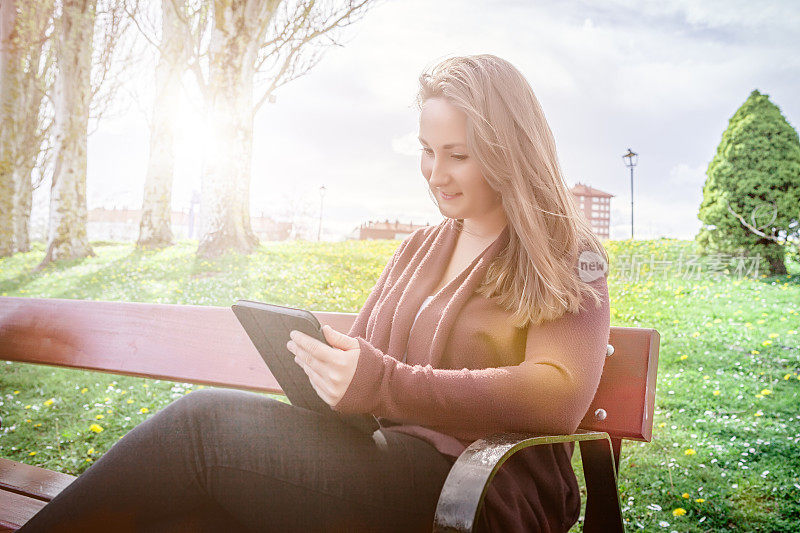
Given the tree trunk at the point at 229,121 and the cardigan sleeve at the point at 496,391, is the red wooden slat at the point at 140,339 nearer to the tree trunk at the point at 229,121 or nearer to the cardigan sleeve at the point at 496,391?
the cardigan sleeve at the point at 496,391

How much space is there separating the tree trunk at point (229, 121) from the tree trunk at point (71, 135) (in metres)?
2.11

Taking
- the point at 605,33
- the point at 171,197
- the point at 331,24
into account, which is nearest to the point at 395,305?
the point at 605,33

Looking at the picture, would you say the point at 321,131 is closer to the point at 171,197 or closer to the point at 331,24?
the point at 331,24

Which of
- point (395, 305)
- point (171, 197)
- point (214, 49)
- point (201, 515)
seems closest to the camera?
point (201, 515)

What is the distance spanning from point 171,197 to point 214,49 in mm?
1735

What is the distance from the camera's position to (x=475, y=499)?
0.96 metres

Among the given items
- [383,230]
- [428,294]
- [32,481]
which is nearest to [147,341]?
[32,481]

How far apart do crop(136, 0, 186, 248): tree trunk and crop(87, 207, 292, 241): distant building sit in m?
0.11

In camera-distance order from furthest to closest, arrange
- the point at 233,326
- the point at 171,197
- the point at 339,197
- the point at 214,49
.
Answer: the point at 171,197 → the point at 214,49 → the point at 339,197 → the point at 233,326

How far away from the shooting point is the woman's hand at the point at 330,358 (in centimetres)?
114

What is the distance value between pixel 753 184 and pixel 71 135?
630 cm

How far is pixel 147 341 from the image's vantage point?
2191 mm

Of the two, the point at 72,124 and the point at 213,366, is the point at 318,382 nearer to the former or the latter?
the point at 213,366

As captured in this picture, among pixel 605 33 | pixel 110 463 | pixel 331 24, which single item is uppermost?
pixel 331 24
